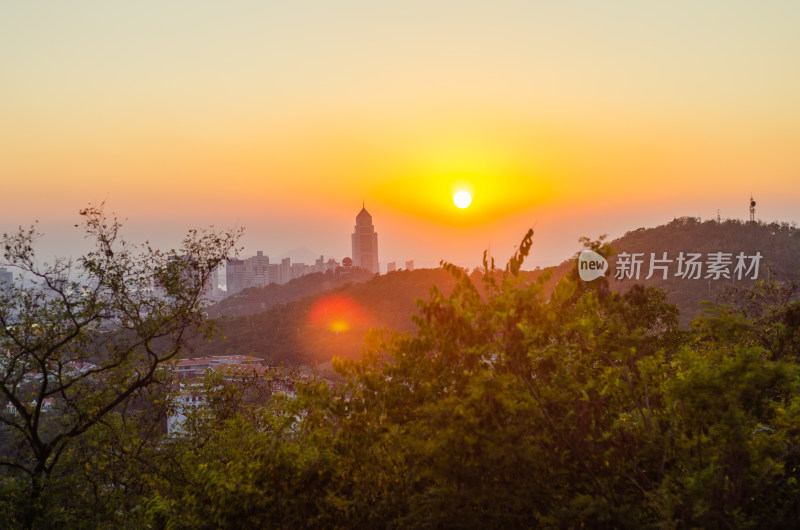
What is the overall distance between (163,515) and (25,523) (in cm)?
259

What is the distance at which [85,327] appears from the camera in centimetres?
890

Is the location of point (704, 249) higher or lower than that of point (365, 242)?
lower

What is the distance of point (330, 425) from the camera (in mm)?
5219

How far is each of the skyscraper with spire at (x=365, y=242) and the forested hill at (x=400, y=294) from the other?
7838cm

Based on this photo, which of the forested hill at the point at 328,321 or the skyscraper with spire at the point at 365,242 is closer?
the forested hill at the point at 328,321

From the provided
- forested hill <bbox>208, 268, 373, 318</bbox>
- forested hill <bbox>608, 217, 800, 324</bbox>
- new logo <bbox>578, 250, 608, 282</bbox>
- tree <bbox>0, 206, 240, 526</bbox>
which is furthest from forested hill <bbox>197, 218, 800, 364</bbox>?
new logo <bbox>578, 250, 608, 282</bbox>

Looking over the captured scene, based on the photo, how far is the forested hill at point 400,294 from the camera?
40031 mm

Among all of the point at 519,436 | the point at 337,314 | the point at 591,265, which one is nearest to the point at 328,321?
the point at 337,314

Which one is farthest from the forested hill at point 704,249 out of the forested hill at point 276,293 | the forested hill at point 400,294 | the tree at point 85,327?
the forested hill at point 276,293

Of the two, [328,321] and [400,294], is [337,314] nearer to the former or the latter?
[328,321]

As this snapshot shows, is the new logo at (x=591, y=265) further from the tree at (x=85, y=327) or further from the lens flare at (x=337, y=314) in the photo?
the lens flare at (x=337, y=314)

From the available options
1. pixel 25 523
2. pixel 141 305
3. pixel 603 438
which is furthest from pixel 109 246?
pixel 603 438

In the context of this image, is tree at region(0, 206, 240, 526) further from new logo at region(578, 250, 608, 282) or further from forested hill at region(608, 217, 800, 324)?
forested hill at region(608, 217, 800, 324)

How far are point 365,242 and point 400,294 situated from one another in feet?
294
